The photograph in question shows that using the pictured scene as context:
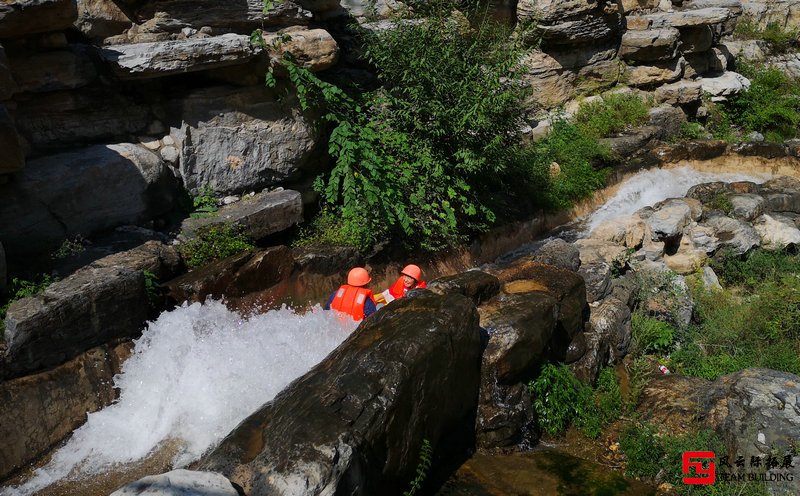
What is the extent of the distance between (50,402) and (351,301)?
2872mm

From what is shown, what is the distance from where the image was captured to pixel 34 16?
709 centimetres

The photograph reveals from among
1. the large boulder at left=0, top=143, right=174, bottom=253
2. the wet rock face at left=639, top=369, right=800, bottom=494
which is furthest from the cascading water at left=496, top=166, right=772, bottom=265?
the large boulder at left=0, top=143, right=174, bottom=253

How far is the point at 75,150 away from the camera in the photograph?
7898 mm

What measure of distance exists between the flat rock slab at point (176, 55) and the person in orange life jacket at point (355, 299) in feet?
10.8

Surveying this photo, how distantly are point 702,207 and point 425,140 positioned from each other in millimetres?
4889

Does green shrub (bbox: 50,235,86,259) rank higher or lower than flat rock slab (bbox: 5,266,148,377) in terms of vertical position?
higher

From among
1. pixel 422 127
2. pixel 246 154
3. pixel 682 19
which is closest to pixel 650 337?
pixel 422 127

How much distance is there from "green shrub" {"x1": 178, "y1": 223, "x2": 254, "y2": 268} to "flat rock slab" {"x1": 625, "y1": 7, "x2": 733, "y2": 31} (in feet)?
34.1

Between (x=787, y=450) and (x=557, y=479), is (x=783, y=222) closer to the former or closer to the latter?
(x=787, y=450)

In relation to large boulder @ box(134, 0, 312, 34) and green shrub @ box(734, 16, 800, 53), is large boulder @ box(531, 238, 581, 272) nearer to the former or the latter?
large boulder @ box(134, 0, 312, 34)

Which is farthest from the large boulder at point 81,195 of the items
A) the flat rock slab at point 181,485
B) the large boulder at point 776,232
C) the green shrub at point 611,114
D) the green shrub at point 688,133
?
the green shrub at point 688,133

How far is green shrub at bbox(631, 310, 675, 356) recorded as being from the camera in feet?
25.3

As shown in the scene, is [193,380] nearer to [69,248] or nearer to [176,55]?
[69,248]

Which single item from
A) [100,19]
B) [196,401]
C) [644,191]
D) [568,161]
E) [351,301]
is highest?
[100,19]
